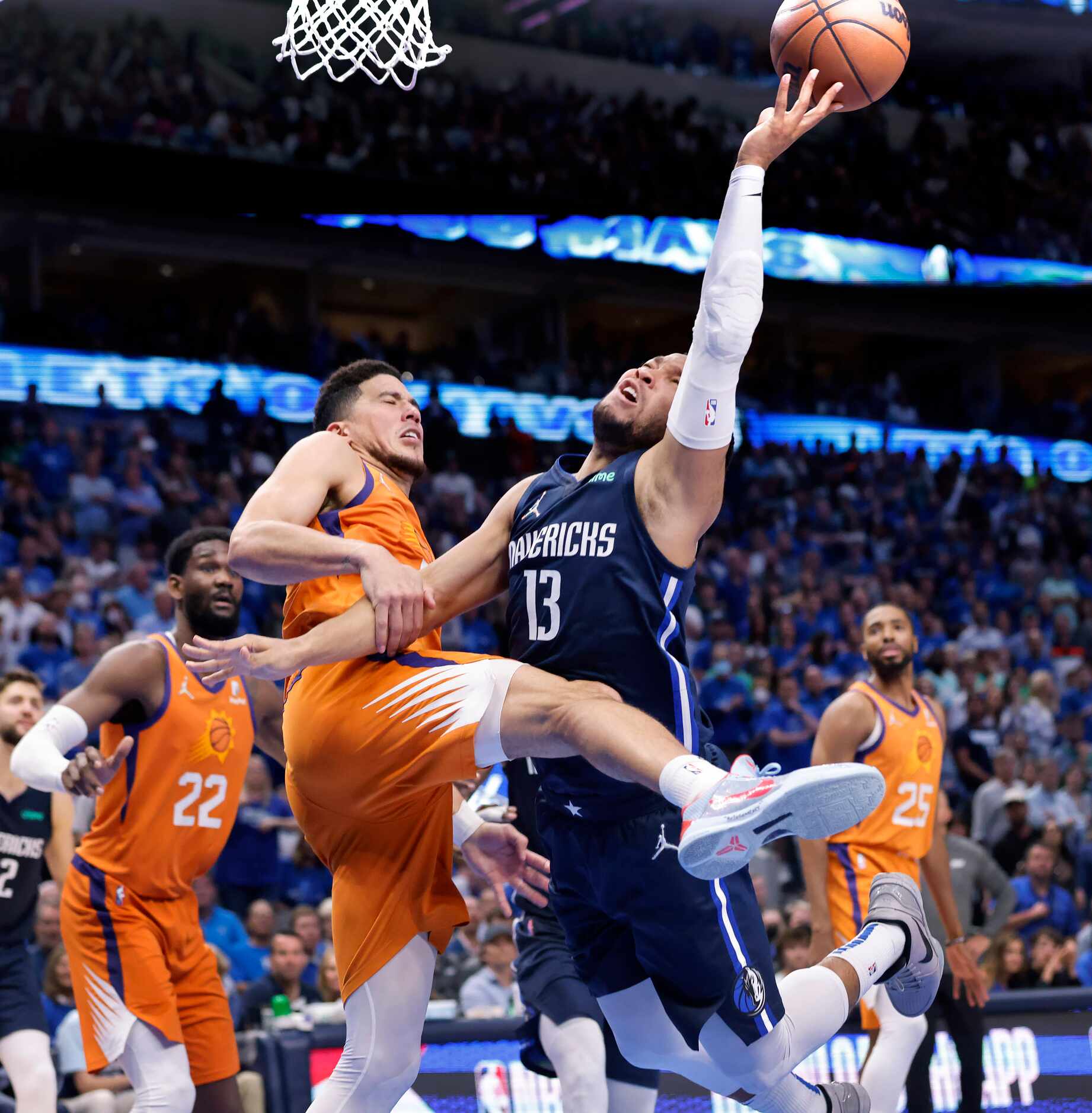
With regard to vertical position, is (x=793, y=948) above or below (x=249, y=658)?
below

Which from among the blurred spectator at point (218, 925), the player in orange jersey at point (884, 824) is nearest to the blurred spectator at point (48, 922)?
the blurred spectator at point (218, 925)

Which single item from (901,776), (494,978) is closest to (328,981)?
(494,978)

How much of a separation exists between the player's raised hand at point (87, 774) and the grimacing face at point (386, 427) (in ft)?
4.63

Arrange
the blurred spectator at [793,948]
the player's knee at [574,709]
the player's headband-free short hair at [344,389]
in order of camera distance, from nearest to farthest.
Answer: the player's knee at [574,709] < the player's headband-free short hair at [344,389] < the blurred spectator at [793,948]

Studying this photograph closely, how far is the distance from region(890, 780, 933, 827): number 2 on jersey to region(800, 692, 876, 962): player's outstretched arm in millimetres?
292

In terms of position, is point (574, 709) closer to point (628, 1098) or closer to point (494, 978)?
point (628, 1098)

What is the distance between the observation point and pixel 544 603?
434 cm

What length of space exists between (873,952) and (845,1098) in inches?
18.3

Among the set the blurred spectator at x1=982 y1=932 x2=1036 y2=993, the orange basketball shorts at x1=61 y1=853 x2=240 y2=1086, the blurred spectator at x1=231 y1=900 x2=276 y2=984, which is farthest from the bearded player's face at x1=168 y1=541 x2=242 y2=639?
the blurred spectator at x1=982 y1=932 x2=1036 y2=993

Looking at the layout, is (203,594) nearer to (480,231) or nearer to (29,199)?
(29,199)

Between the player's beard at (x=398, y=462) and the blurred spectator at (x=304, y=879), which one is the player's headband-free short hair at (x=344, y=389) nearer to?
the player's beard at (x=398, y=462)

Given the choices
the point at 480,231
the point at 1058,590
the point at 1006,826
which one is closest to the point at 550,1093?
the point at 1006,826

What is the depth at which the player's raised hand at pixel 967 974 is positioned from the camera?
6.81 meters

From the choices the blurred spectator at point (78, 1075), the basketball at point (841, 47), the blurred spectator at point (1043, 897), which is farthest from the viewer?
the blurred spectator at point (1043, 897)
